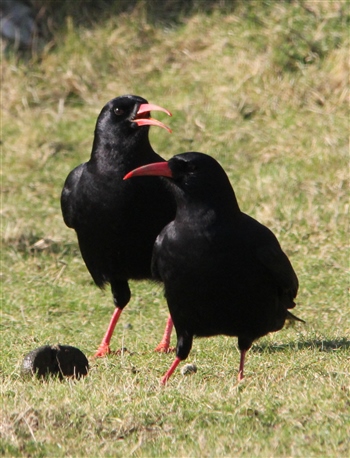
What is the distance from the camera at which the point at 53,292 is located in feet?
25.6

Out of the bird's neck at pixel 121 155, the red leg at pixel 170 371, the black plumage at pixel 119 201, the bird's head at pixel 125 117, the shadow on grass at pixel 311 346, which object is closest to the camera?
the red leg at pixel 170 371

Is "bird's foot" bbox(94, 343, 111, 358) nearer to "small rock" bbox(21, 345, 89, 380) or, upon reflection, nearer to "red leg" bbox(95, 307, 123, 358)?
"red leg" bbox(95, 307, 123, 358)

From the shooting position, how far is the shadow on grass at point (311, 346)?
583 cm

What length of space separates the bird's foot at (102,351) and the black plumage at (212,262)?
3.37ft

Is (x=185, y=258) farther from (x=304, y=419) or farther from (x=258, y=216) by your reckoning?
(x=258, y=216)

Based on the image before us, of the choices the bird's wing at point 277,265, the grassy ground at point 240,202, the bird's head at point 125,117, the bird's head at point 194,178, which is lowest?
the grassy ground at point 240,202

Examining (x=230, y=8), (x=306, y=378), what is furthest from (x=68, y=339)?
(x=230, y=8)

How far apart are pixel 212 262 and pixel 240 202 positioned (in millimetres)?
4301

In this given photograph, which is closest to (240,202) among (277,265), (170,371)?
(277,265)

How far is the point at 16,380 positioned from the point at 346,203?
4.56 m

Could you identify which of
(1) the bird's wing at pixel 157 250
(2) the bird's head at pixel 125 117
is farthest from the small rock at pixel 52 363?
(2) the bird's head at pixel 125 117

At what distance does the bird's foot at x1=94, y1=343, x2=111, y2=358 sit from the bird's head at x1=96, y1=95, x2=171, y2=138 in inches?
54.8

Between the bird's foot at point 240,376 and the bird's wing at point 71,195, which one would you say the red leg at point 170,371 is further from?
the bird's wing at point 71,195

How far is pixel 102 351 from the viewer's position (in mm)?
6312
